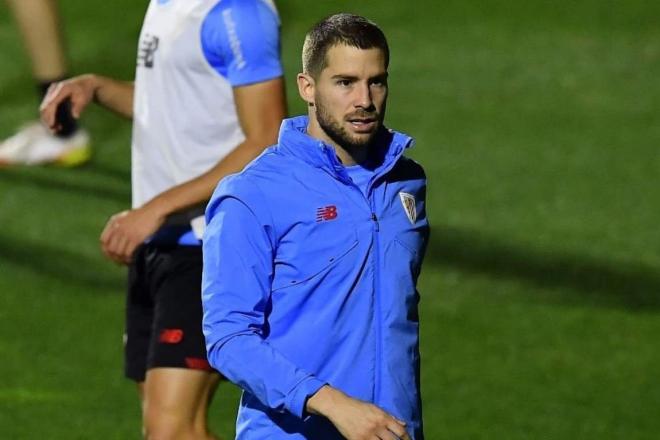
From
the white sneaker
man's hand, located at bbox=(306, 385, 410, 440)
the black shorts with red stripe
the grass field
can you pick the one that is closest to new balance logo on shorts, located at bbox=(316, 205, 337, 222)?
man's hand, located at bbox=(306, 385, 410, 440)

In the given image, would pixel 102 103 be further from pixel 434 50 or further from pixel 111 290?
pixel 434 50

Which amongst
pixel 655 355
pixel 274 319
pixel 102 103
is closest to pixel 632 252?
pixel 655 355

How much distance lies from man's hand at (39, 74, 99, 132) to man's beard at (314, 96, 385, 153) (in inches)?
67.3

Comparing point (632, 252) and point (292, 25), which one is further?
point (292, 25)

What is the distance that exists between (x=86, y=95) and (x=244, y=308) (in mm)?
1991

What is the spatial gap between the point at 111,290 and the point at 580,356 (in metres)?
2.39

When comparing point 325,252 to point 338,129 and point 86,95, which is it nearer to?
point 338,129

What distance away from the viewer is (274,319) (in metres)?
4.27

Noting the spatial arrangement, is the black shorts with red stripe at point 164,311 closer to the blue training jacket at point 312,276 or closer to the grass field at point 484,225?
the blue training jacket at point 312,276

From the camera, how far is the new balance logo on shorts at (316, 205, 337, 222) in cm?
426

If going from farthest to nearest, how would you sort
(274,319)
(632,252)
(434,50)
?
(434,50) < (632,252) < (274,319)

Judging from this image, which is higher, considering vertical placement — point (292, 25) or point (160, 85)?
point (160, 85)

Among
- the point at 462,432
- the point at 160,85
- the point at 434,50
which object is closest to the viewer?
the point at 160,85

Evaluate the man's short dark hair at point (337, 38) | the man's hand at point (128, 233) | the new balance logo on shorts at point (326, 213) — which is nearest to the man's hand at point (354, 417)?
the new balance logo on shorts at point (326, 213)
